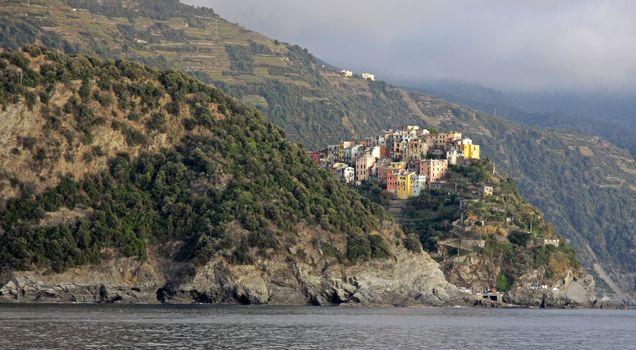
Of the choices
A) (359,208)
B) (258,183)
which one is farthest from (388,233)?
(258,183)

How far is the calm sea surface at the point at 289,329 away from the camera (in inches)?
3652

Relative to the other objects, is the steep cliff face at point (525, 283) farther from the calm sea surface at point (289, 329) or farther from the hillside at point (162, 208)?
the calm sea surface at point (289, 329)

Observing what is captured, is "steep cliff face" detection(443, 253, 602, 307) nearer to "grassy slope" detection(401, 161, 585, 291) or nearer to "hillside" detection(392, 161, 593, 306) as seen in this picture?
"hillside" detection(392, 161, 593, 306)

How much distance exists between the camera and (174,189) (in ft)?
517

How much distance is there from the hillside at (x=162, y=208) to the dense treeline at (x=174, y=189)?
0.57 feet

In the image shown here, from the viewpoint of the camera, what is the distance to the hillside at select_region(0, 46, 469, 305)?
5630 inches

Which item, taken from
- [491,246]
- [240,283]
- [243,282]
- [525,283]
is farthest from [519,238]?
[240,283]

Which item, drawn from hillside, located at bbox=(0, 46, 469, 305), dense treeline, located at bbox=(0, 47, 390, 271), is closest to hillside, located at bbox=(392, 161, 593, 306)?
hillside, located at bbox=(0, 46, 469, 305)

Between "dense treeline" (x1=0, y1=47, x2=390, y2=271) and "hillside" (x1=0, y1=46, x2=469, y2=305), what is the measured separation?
174 mm

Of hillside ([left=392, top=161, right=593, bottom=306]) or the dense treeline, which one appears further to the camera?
hillside ([left=392, top=161, right=593, bottom=306])

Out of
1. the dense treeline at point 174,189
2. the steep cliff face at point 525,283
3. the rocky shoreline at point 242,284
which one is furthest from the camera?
the steep cliff face at point 525,283

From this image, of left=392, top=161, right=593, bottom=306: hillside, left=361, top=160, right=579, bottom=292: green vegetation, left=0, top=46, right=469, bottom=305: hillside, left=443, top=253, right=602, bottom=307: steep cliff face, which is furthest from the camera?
left=361, top=160, right=579, bottom=292: green vegetation

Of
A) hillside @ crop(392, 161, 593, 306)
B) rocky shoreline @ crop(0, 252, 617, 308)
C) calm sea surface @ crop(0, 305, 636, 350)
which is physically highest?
hillside @ crop(392, 161, 593, 306)

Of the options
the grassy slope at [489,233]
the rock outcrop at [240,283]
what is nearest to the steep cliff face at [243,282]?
the rock outcrop at [240,283]
